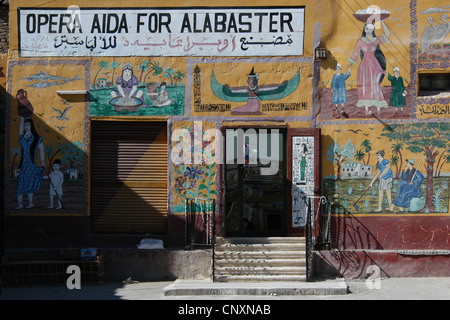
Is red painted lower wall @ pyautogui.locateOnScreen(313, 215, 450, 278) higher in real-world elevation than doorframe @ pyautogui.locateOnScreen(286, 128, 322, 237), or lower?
lower

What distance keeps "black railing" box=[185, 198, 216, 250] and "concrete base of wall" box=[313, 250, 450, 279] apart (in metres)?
2.13

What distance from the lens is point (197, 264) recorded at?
1165 cm

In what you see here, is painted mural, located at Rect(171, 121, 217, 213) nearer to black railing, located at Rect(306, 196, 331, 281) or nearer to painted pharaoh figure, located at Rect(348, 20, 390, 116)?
black railing, located at Rect(306, 196, 331, 281)

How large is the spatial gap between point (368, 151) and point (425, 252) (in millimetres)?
2178

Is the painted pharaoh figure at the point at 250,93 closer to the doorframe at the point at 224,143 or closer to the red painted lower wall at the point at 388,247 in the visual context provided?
the doorframe at the point at 224,143

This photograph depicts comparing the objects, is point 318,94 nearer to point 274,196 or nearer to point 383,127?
point 383,127

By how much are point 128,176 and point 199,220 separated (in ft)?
5.61

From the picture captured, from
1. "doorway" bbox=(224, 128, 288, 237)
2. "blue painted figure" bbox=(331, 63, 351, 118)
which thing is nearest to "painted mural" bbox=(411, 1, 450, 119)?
"blue painted figure" bbox=(331, 63, 351, 118)

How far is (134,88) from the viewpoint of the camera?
12273mm

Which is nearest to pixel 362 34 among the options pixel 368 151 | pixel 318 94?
pixel 318 94

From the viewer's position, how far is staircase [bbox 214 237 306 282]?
11.1 m

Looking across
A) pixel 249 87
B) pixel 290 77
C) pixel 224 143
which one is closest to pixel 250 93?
pixel 249 87

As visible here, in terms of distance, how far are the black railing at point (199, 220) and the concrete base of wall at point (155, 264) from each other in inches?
17.0

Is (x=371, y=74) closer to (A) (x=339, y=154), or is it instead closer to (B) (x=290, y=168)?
(A) (x=339, y=154)
